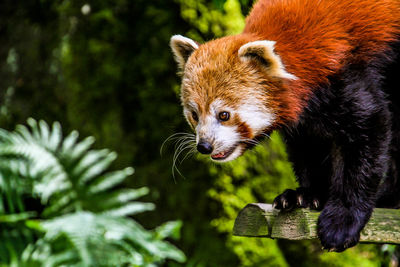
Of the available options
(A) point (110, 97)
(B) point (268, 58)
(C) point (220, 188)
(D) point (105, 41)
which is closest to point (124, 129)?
(A) point (110, 97)

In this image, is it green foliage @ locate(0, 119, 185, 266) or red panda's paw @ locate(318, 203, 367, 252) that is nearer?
green foliage @ locate(0, 119, 185, 266)

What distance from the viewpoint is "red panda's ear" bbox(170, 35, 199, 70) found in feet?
9.30

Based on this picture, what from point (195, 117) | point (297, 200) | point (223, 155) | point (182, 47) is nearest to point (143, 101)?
point (182, 47)

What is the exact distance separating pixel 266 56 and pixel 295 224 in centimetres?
81

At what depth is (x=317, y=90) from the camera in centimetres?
255

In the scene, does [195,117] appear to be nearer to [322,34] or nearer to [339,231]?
[322,34]

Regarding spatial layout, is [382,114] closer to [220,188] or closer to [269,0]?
[269,0]

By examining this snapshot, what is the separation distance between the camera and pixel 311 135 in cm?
279

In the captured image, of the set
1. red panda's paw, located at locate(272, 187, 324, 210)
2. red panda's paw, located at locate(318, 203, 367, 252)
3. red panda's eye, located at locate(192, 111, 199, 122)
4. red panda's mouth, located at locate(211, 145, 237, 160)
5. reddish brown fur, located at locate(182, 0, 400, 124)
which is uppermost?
reddish brown fur, located at locate(182, 0, 400, 124)

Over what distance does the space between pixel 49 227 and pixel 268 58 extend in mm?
1218

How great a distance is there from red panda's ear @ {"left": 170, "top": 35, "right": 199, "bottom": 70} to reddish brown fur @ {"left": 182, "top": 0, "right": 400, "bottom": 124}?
0.52 feet

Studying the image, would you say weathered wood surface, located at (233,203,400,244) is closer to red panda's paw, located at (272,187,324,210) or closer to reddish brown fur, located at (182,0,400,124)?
red panda's paw, located at (272,187,324,210)

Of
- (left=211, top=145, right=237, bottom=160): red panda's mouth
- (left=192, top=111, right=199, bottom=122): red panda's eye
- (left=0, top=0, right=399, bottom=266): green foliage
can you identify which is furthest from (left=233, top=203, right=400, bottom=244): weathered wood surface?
(left=0, top=0, right=399, bottom=266): green foliage

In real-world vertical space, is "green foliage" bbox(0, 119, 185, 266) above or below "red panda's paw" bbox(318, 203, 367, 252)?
above
